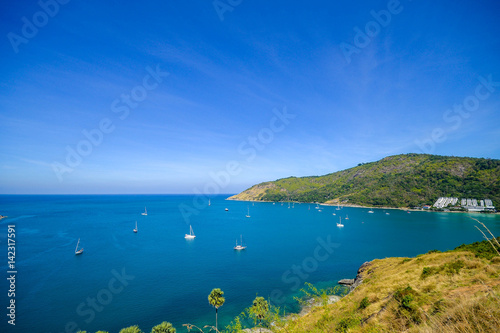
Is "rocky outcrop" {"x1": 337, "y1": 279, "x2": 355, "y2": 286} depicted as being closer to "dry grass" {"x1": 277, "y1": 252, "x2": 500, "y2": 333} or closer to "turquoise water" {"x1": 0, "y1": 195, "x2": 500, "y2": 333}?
"turquoise water" {"x1": 0, "y1": 195, "x2": 500, "y2": 333}

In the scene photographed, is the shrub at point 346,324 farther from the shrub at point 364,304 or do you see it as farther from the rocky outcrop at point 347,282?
the rocky outcrop at point 347,282

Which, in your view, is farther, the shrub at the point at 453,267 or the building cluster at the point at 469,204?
the building cluster at the point at 469,204

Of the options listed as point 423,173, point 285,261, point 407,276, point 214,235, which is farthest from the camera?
point 423,173

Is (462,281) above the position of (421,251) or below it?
above

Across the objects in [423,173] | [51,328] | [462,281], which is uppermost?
[423,173]

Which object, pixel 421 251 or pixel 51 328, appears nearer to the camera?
pixel 51 328

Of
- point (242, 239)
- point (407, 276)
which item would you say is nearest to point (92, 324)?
point (407, 276)

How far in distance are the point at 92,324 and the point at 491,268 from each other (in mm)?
43197

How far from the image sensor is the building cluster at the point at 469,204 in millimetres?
124500

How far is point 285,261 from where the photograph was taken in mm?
53469

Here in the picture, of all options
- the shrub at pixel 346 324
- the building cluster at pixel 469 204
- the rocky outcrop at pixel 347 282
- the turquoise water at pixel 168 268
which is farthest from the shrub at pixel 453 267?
the building cluster at pixel 469 204

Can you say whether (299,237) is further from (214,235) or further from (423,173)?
(423,173)

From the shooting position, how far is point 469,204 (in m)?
132

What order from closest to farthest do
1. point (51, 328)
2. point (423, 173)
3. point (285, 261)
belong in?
point (51, 328), point (285, 261), point (423, 173)
